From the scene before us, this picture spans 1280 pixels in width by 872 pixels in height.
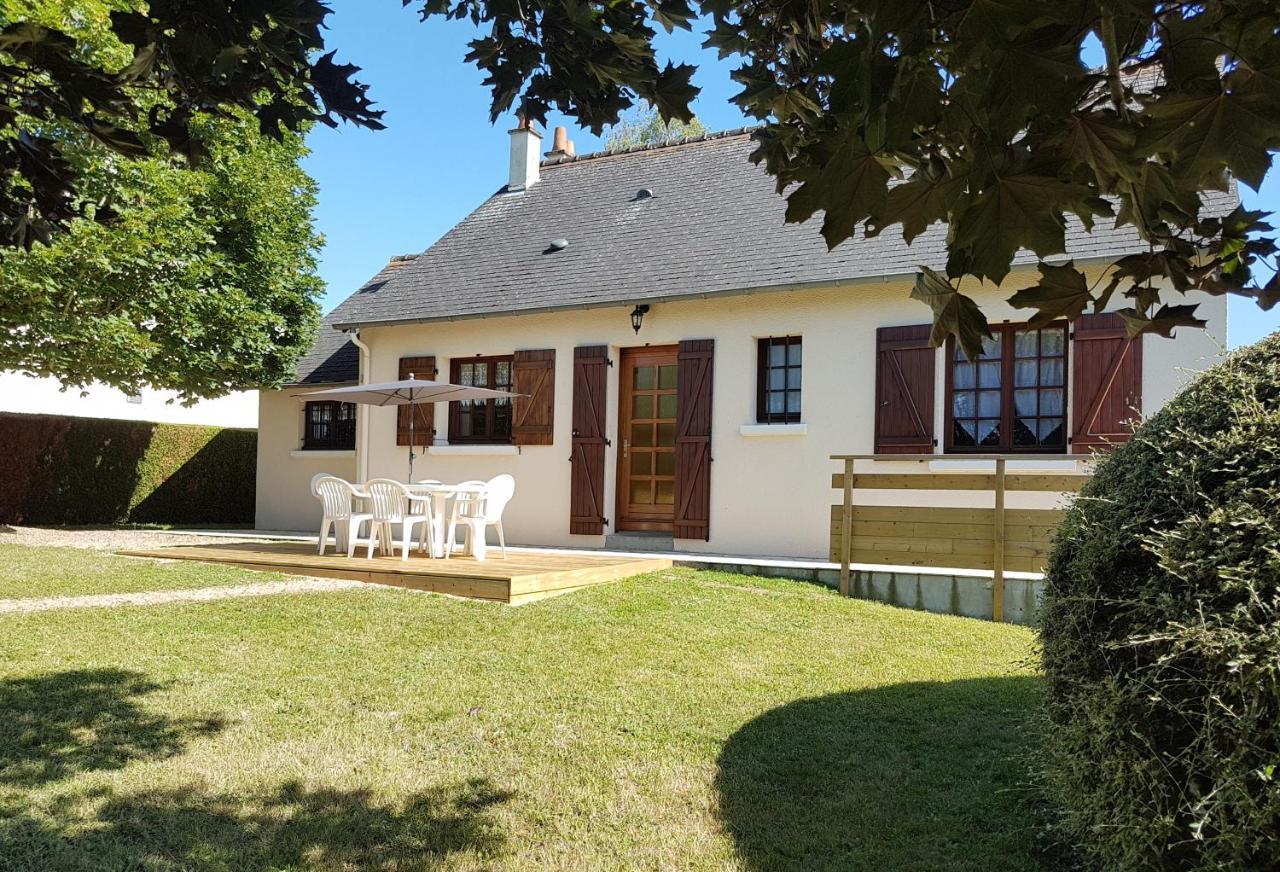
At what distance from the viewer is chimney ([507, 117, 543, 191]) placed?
1512cm

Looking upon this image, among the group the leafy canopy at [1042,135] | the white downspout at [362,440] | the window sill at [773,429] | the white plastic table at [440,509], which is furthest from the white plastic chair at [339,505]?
the leafy canopy at [1042,135]

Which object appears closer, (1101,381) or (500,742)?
(500,742)

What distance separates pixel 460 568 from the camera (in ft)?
27.3

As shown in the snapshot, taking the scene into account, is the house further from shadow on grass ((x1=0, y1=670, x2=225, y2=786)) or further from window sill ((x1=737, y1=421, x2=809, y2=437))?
shadow on grass ((x1=0, y1=670, x2=225, y2=786))

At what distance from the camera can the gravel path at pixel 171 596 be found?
6922mm

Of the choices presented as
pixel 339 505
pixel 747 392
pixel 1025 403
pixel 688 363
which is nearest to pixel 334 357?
pixel 339 505

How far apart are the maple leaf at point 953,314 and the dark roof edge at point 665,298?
7.82 m

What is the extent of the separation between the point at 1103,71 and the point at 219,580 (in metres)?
8.41

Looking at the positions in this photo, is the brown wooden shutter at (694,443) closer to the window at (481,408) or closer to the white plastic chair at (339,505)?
the window at (481,408)

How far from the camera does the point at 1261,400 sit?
2.33 metres

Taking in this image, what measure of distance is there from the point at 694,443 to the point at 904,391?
8.27 feet

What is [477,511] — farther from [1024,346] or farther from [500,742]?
[1024,346]

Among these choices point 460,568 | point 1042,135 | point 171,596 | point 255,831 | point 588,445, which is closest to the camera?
point 1042,135

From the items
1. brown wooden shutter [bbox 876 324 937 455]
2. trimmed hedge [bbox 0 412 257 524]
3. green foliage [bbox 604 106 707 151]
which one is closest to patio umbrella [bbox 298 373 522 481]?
brown wooden shutter [bbox 876 324 937 455]
